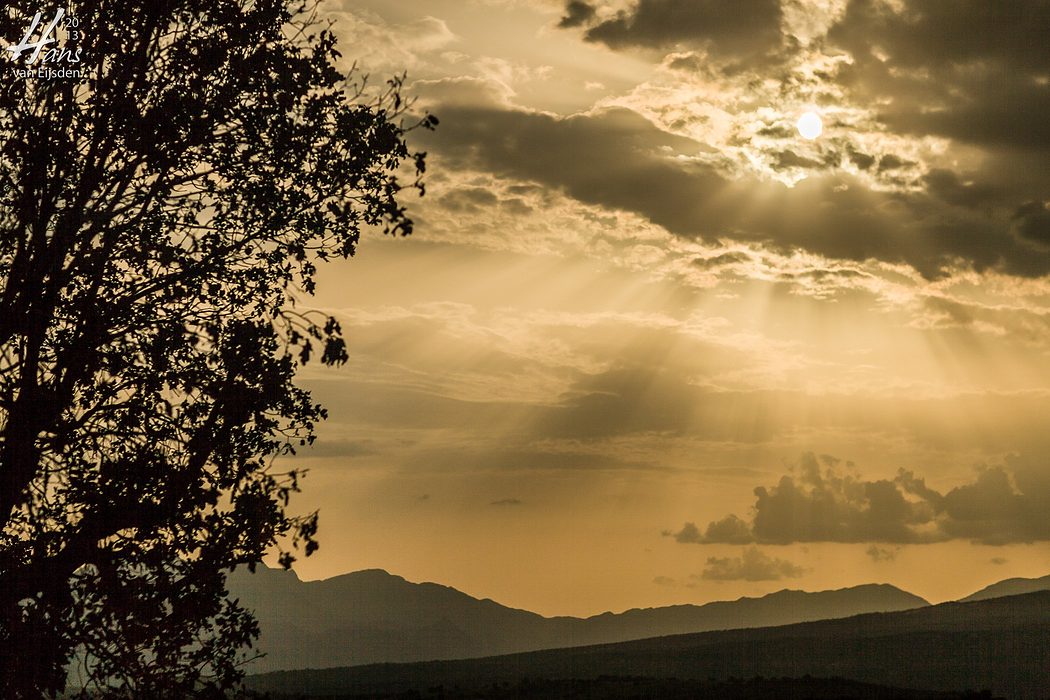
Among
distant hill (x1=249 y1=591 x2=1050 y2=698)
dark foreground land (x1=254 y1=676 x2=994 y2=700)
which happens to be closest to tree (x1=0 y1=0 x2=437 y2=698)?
dark foreground land (x1=254 y1=676 x2=994 y2=700)

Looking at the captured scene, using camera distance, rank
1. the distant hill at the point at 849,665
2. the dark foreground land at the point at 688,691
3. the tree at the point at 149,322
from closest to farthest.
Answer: the tree at the point at 149,322
the dark foreground land at the point at 688,691
the distant hill at the point at 849,665

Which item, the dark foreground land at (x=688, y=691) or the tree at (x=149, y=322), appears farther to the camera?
the dark foreground land at (x=688, y=691)

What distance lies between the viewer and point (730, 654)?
19325 centimetres

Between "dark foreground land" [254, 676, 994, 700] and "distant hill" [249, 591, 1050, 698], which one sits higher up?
"dark foreground land" [254, 676, 994, 700]

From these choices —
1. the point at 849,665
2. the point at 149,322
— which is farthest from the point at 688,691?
the point at 849,665

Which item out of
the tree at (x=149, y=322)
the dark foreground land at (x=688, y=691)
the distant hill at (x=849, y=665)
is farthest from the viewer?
the distant hill at (x=849, y=665)

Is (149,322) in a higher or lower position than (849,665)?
higher

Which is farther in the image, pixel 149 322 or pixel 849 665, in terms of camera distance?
pixel 849 665

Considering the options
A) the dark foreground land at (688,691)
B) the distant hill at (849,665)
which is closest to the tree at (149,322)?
the dark foreground land at (688,691)

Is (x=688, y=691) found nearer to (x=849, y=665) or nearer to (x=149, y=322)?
(x=149, y=322)

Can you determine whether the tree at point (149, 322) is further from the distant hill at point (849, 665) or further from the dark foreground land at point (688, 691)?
the distant hill at point (849, 665)

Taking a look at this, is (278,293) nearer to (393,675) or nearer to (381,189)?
(381,189)

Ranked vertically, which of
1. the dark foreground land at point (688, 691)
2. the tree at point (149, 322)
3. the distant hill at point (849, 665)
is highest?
the tree at point (149, 322)

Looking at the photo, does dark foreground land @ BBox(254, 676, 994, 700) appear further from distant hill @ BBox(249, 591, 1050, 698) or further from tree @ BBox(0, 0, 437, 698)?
distant hill @ BBox(249, 591, 1050, 698)
